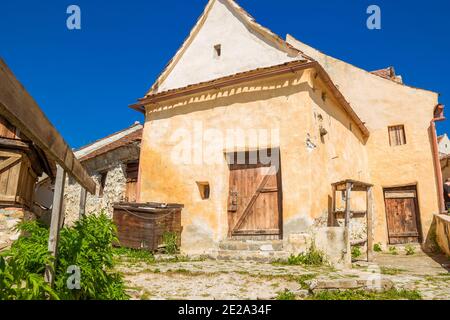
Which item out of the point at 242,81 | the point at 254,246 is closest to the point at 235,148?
the point at 242,81

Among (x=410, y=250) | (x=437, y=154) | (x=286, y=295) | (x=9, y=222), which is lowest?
(x=286, y=295)

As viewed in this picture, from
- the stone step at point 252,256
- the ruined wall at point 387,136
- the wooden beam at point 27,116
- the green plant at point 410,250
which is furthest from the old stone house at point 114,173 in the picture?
the wooden beam at point 27,116

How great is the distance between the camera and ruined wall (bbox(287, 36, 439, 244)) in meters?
13.0

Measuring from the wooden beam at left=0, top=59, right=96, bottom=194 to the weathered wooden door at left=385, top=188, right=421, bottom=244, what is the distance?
1309cm

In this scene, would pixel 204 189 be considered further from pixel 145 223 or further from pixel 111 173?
pixel 111 173

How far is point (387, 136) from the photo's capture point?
14.0 meters

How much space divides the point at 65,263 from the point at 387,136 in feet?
44.3

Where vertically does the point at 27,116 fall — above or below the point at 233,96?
below

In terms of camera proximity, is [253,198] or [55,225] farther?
[253,198]

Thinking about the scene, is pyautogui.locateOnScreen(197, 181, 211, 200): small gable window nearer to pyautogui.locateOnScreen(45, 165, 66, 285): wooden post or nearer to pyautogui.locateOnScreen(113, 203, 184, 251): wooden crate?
pyautogui.locateOnScreen(113, 203, 184, 251): wooden crate

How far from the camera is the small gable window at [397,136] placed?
1382 cm

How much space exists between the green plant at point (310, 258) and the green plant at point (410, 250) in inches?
238

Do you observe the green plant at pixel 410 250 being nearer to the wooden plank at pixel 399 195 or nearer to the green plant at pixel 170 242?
the wooden plank at pixel 399 195
